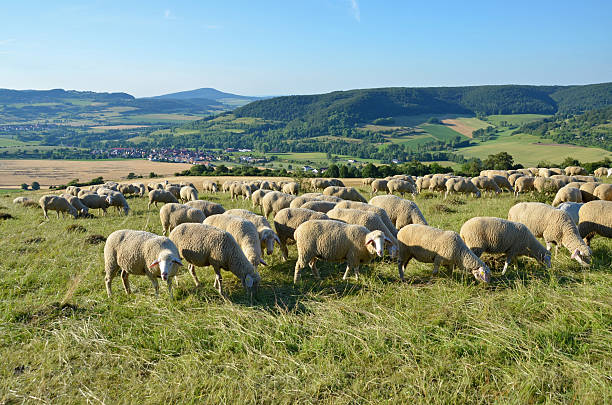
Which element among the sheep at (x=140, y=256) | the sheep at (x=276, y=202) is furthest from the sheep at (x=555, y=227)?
the sheep at (x=140, y=256)

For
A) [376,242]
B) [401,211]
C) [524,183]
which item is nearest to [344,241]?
[376,242]

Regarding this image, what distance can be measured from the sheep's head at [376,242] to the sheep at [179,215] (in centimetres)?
597

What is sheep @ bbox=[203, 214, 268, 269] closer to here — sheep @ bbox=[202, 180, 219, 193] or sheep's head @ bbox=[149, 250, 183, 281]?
sheep's head @ bbox=[149, 250, 183, 281]

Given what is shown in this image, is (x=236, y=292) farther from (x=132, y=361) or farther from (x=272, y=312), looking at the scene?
(x=132, y=361)

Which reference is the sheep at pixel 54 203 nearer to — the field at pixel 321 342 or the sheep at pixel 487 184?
the field at pixel 321 342

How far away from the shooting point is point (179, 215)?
443 inches

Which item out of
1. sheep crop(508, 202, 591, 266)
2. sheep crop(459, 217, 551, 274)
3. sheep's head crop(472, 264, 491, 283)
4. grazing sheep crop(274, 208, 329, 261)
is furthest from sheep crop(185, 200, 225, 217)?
sheep crop(508, 202, 591, 266)

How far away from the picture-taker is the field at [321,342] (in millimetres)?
Answer: 4109

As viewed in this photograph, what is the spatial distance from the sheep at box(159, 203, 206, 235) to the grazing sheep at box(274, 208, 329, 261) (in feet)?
9.60

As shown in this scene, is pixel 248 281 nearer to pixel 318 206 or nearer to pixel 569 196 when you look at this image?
pixel 318 206

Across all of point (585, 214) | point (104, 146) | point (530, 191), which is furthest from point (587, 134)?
point (104, 146)

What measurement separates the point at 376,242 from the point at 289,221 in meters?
3.21

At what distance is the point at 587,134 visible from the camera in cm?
10594

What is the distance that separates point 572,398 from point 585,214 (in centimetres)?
781
